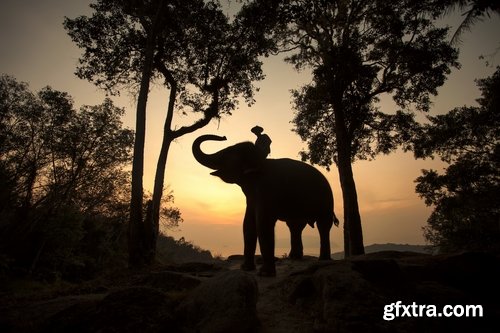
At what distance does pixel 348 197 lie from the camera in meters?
12.8

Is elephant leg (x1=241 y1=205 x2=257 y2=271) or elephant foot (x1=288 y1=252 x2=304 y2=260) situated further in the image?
elephant foot (x1=288 y1=252 x2=304 y2=260)

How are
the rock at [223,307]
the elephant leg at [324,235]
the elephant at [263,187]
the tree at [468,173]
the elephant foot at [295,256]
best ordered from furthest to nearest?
the tree at [468,173], the elephant foot at [295,256], the elephant leg at [324,235], the elephant at [263,187], the rock at [223,307]

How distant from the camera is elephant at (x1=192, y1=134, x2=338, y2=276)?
22.5 feet

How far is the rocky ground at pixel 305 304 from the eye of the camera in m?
3.50

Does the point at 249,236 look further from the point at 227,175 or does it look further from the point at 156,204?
the point at 156,204

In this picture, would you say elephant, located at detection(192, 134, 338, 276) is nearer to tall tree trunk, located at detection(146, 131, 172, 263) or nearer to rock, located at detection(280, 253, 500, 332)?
rock, located at detection(280, 253, 500, 332)

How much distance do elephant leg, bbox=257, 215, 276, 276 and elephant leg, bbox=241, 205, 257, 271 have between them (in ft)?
2.23

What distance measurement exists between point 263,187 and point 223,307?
11.8 feet

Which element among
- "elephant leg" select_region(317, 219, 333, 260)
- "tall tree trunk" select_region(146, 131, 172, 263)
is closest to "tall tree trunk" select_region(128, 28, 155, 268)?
"tall tree trunk" select_region(146, 131, 172, 263)

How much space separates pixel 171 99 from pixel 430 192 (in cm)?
1774

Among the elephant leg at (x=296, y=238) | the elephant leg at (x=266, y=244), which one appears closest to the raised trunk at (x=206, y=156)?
the elephant leg at (x=266, y=244)

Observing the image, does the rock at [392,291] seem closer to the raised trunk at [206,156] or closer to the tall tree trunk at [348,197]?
the raised trunk at [206,156]

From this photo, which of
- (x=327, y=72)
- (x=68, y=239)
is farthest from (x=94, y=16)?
(x=68, y=239)

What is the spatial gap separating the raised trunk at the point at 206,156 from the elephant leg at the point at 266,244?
5.68ft
